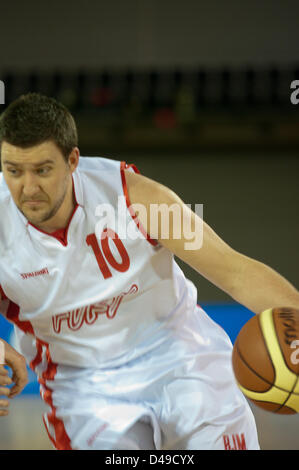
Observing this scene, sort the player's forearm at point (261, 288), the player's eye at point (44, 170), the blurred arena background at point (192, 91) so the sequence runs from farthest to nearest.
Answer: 1. the blurred arena background at point (192, 91)
2. the player's eye at point (44, 170)
3. the player's forearm at point (261, 288)

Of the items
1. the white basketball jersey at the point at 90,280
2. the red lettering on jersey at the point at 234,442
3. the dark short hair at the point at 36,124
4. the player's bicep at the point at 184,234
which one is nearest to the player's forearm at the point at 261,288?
the player's bicep at the point at 184,234

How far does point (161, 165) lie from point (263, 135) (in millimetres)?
1570

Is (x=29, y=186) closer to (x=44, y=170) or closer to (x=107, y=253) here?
(x=44, y=170)

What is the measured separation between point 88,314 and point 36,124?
741 mm

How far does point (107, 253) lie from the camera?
2.36 metres

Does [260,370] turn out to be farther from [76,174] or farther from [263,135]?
[263,135]

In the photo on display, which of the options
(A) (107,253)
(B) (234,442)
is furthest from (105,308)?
(B) (234,442)

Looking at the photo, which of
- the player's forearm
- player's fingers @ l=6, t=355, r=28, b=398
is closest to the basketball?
the player's forearm

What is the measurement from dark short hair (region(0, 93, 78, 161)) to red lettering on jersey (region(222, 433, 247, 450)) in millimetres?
1199

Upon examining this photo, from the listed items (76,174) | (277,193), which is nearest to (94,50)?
(277,193)

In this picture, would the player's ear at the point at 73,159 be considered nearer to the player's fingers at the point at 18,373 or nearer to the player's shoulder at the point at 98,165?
the player's shoulder at the point at 98,165

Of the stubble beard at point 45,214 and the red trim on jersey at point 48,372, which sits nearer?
the stubble beard at point 45,214

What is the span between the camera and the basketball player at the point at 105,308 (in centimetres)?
224

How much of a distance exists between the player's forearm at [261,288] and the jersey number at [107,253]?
46 centimetres
